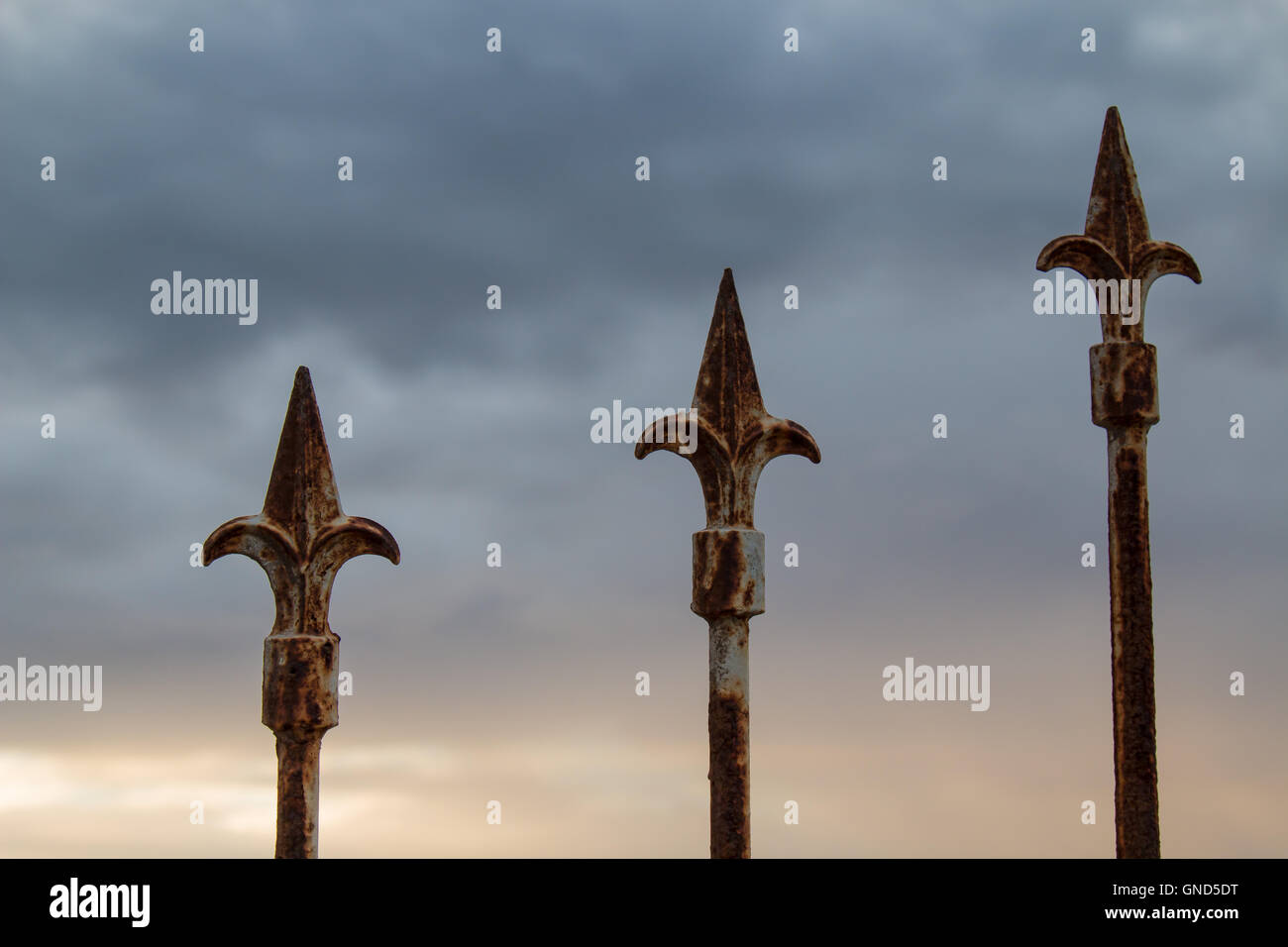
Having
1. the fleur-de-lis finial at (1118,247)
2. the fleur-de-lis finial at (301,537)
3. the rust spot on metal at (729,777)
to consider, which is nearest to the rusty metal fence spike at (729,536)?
the rust spot on metal at (729,777)

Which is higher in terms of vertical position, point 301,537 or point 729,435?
point 729,435

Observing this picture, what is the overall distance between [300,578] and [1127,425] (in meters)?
5.48

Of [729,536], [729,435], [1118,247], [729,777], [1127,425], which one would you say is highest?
[1118,247]

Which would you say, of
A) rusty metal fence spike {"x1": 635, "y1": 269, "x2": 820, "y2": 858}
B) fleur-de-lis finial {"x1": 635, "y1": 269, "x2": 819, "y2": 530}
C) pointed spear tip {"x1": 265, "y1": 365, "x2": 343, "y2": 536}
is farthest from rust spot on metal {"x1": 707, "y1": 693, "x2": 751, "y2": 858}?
pointed spear tip {"x1": 265, "y1": 365, "x2": 343, "y2": 536}

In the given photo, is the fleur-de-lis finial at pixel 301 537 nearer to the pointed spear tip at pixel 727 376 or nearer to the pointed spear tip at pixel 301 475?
the pointed spear tip at pixel 301 475

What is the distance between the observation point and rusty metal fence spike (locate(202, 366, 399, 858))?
8.25m

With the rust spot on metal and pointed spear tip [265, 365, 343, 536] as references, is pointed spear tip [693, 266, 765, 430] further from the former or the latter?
pointed spear tip [265, 365, 343, 536]

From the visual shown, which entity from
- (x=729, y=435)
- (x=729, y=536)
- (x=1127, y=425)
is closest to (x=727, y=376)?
(x=729, y=435)

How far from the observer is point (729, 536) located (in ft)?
27.0

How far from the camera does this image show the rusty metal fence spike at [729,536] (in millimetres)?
8062

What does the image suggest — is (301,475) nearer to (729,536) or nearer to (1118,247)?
(729,536)
